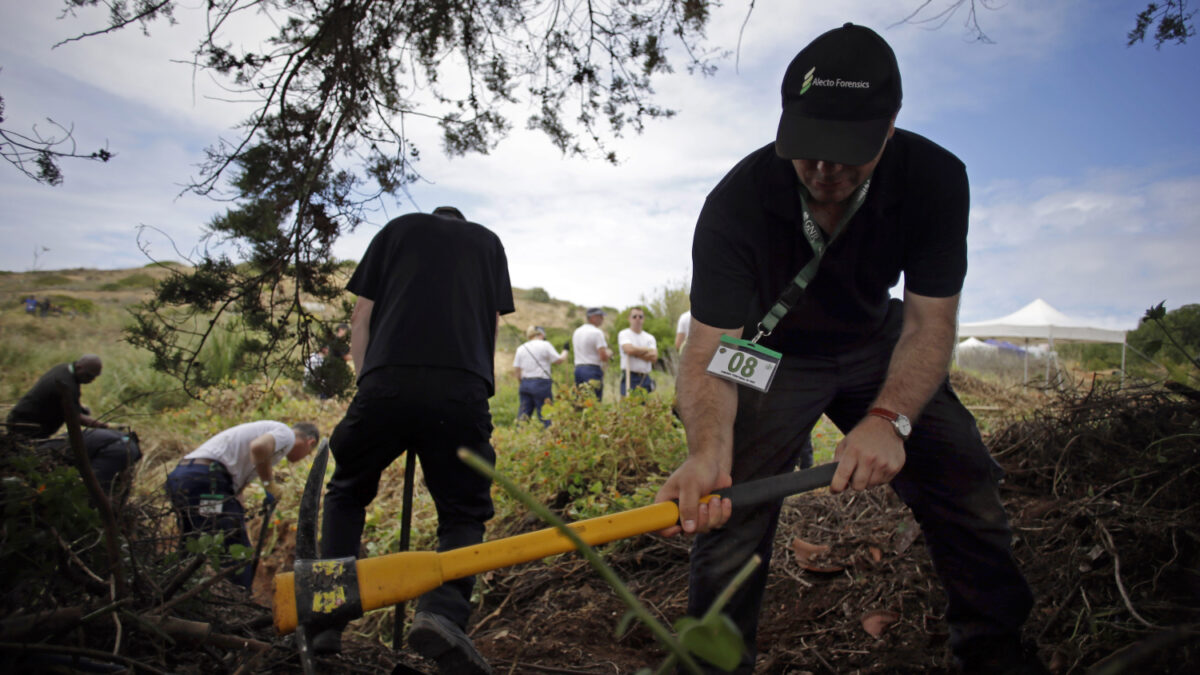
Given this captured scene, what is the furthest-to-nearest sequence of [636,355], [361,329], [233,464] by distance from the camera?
[636,355]
[233,464]
[361,329]

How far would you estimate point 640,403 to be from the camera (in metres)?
5.34

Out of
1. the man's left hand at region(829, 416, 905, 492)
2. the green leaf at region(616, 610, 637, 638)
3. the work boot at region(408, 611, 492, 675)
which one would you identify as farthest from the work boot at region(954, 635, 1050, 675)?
the green leaf at region(616, 610, 637, 638)

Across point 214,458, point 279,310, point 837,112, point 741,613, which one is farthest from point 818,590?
point 214,458

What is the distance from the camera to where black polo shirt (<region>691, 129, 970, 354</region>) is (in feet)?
6.73

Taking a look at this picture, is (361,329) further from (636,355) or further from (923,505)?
(636,355)

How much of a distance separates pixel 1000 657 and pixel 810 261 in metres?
1.32

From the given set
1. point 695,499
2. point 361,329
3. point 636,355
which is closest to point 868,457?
point 695,499

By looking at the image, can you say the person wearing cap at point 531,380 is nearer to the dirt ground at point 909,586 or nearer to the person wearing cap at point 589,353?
the person wearing cap at point 589,353

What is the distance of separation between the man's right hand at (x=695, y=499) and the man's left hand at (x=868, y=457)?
330 millimetres

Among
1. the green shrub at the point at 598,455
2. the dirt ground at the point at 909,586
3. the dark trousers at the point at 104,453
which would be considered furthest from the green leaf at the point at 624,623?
the dark trousers at the point at 104,453

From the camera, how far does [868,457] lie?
6.13 feet

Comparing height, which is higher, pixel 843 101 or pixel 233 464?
pixel 843 101

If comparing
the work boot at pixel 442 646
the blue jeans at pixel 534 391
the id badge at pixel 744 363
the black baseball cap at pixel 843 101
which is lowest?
the work boot at pixel 442 646

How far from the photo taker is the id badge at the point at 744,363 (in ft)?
6.69
